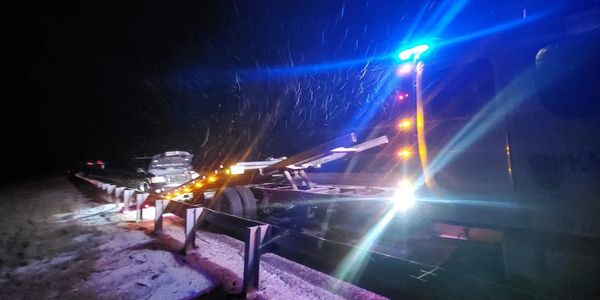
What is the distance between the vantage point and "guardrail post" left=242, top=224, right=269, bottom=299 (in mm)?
3453

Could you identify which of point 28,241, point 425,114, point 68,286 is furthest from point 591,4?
point 28,241

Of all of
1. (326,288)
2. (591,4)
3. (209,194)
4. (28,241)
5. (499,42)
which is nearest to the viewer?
(591,4)

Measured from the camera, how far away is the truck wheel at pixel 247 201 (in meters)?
6.89

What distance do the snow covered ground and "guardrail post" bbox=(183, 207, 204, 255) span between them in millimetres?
134

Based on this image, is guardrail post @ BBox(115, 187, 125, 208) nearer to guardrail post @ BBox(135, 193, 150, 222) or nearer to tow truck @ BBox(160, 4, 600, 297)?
guardrail post @ BBox(135, 193, 150, 222)

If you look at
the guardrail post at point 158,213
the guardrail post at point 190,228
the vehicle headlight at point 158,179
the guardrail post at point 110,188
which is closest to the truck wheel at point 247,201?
the guardrail post at point 158,213

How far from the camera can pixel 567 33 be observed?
7.96ft

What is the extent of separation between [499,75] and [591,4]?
31.1 inches

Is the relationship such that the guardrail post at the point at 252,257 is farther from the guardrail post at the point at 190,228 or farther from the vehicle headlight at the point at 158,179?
the vehicle headlight at the point at 158,179

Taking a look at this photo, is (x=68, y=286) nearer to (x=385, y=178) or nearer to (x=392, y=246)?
(x=392, y=246)

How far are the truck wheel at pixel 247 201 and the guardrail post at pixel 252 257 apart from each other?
3.33 meters

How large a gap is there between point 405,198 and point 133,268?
3.88m

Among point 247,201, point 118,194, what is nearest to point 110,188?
point 118,194

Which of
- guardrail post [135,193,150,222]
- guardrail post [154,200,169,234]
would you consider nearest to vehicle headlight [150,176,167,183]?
guardrail post [135,193,150,222]
